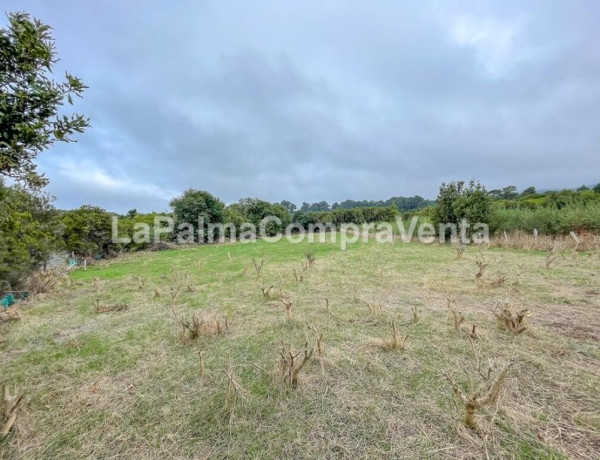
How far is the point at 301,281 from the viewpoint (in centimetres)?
667

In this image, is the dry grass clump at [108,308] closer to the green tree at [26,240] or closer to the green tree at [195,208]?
the green tree at [26,240]

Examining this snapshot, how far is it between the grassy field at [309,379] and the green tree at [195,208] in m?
14.4

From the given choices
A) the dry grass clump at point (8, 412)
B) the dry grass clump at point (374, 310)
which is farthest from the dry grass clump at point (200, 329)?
the dry grass clump at point (374, 310)

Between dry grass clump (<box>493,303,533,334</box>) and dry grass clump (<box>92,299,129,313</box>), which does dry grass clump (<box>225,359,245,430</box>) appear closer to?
dry grass clump (<box>493,303,533,334</box>)

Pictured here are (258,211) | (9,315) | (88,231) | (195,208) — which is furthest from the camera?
(258,211)

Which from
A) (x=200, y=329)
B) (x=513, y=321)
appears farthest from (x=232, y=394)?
(x=513, y=321)

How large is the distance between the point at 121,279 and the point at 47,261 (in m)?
2.82

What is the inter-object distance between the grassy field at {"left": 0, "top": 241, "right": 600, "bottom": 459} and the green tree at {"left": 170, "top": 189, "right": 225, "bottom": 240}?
14365 millimetres

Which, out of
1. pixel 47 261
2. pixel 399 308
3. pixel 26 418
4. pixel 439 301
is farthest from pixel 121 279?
pixel 439 301

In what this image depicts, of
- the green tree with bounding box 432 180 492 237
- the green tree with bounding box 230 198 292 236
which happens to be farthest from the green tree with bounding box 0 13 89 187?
the green tree with bounding box 230 198 292 236

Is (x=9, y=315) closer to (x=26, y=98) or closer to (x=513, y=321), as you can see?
(x=26, y=98)

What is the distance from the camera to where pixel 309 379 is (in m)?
2.60

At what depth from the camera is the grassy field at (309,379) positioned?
1896 millimetres

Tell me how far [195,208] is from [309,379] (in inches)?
722
